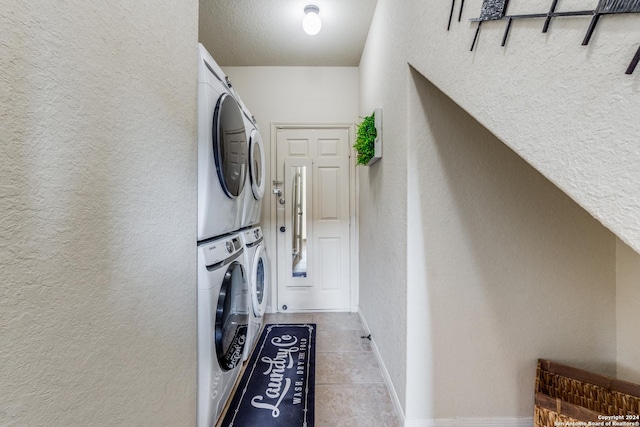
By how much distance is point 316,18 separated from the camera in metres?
2.11

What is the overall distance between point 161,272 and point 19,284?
17.8 inches

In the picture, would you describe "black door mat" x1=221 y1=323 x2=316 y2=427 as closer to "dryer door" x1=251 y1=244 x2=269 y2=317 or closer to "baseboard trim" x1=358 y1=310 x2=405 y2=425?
"dryer door" x1=251 y1=244 x2=269 y2=317

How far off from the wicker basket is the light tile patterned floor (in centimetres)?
69

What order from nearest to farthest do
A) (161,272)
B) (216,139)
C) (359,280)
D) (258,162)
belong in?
(161,272)
(216,139)
(258,162)
(359,280)

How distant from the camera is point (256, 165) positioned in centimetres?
220

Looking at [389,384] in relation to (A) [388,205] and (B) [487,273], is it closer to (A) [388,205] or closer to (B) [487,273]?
(B) [487,273]

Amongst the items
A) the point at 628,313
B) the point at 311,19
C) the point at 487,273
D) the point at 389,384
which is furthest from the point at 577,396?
the point at 311,19

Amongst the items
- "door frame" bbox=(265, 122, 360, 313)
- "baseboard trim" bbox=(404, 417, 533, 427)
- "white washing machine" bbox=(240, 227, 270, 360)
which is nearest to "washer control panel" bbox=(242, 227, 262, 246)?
"white washing machine" bbox=(240, 227, 270, 360)

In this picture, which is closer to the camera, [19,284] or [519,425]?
[19,284]

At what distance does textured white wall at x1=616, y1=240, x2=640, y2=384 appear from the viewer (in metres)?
1.32

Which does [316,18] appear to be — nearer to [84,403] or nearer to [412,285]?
[412,285]

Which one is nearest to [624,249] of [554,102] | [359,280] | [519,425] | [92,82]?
[519,425]

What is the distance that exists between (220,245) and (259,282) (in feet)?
3.09

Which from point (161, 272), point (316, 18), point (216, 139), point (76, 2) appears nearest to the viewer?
point (76, 2)
